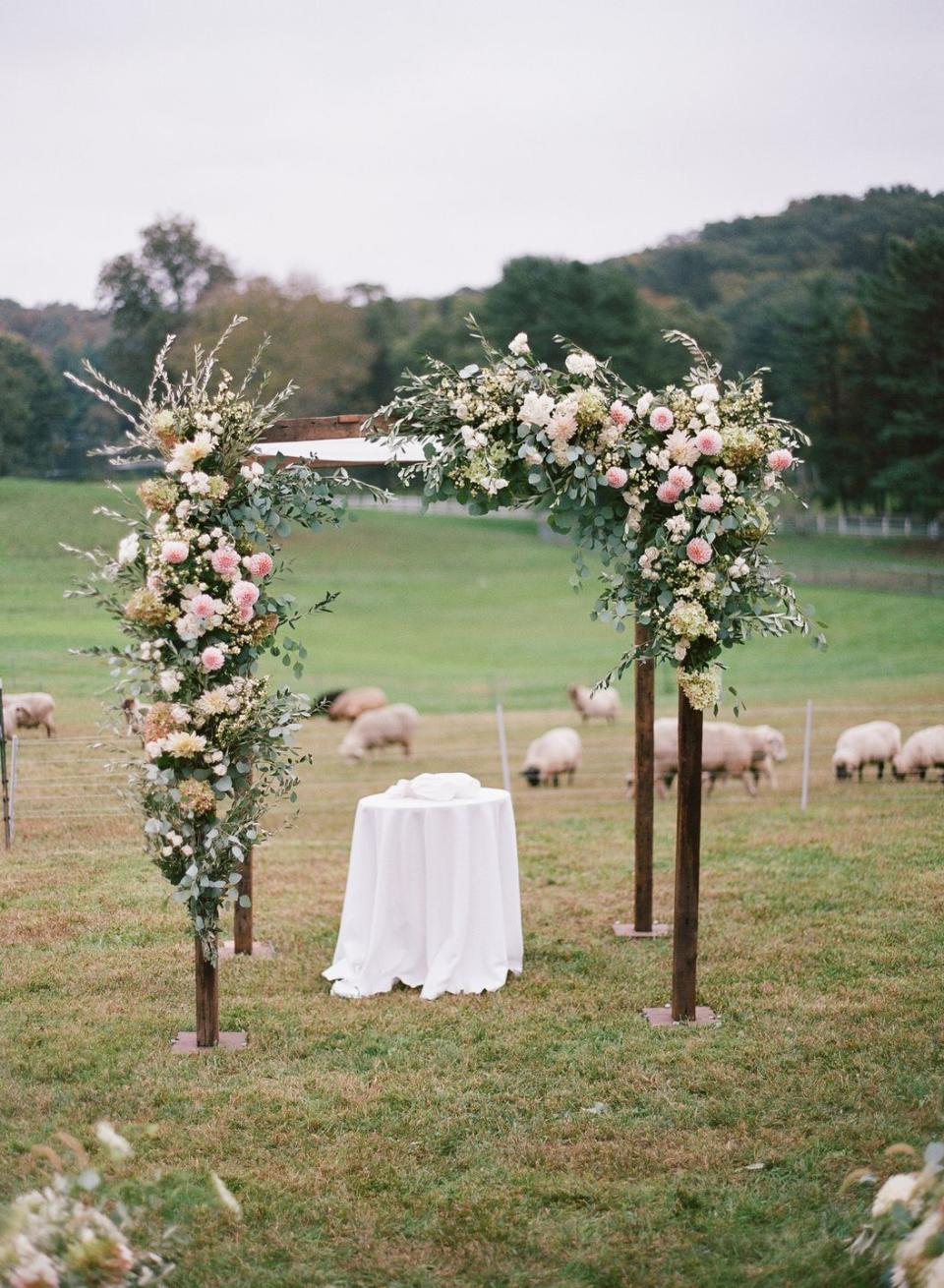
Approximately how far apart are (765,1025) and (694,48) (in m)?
15.1

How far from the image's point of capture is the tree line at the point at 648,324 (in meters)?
18.2

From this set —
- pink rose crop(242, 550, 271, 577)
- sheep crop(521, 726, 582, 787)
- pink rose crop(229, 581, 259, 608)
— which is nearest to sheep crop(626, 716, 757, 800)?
sheep crop(521, 726, 582, 787)

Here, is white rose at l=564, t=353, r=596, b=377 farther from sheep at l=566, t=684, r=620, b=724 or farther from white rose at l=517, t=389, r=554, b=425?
sheep at l=566, t=684, r=620, b=724

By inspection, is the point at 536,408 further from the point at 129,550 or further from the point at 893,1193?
the point at 893,1193

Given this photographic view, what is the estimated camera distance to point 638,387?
6352 mm

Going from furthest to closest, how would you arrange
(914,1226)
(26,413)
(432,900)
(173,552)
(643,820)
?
1. (26,413)
2. (643,820)
3. (432,900)
4. (173,552)
5. (914,1226)

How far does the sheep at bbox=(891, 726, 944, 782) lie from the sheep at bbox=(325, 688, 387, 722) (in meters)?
8.07

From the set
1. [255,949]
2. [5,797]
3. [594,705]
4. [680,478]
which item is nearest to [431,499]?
[680,478]

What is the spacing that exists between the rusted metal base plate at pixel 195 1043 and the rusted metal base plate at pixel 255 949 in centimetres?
147

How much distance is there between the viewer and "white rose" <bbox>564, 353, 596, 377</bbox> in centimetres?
646

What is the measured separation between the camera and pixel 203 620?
20.6ft

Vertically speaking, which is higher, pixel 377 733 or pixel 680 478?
pixel 680 478

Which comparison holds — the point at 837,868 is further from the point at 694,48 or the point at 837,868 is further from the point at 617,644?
the point at 617,644

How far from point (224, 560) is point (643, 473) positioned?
6.88 feet
